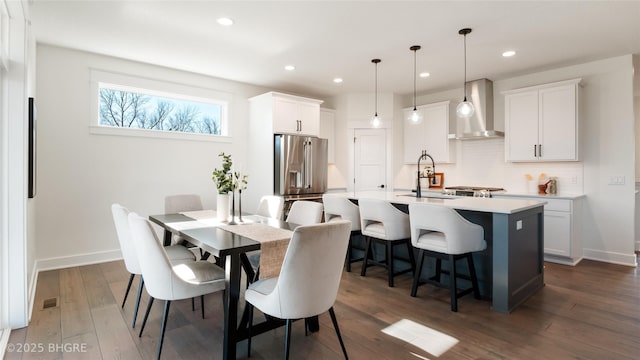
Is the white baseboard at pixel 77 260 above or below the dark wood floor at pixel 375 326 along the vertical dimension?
above

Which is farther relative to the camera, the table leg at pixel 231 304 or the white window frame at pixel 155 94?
the white window frame at pixel 155 94

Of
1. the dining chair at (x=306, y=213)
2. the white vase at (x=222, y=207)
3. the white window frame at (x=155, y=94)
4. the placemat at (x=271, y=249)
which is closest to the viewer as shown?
the placemat at (x=271, y=249)

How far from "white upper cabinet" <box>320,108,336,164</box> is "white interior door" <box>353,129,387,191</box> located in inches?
17.2

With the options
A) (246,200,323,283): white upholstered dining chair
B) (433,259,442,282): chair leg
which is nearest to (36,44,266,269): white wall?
(246,200,323,283): white upholstered dining chair

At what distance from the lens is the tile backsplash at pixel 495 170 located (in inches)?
182

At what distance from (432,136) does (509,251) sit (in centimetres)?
345

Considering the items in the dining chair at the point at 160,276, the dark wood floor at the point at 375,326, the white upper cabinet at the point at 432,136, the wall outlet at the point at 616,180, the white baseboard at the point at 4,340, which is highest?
the white upper cabinet at the point at 432,136

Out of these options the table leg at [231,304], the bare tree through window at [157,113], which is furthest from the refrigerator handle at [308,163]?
the table leg at [231,304]

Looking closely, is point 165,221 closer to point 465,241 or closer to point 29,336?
point 29,336

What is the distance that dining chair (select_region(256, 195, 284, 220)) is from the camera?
3369 millimetres

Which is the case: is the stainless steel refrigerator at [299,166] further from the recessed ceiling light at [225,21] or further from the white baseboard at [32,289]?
the white baseboard at [32,289]

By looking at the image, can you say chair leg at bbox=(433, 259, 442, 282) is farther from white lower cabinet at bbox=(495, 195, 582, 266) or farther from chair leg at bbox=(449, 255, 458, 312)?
white lower cabinet at bbox=(495, 195, 582, 266)

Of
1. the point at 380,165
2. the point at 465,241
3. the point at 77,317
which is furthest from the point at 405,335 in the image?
the point at 380,165

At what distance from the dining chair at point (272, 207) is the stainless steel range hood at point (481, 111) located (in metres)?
3.41
